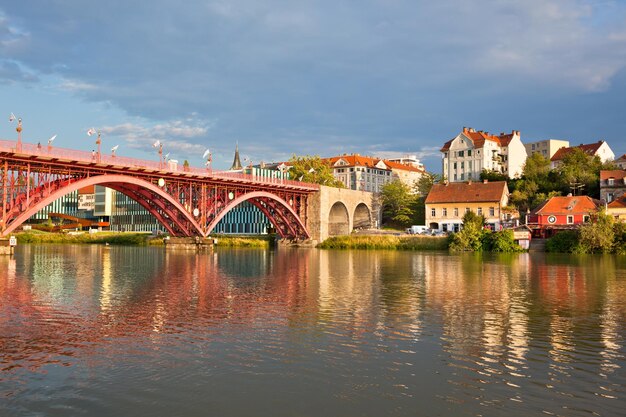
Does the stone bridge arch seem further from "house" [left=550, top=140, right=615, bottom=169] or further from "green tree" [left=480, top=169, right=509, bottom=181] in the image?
"house" [left=550, top=140, right=615, bottom=169]

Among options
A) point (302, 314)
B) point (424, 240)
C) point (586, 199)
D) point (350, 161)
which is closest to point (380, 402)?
point (302, 314)

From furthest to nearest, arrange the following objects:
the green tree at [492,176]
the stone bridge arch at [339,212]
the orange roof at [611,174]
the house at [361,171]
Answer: the house at [361,171]
the green tree at [492,176]
the stone bridge arch at [339,212]
the orange roof at [611,174]

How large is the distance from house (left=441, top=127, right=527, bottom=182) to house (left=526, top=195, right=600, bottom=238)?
2961 centimetres

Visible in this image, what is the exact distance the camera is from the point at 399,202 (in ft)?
319

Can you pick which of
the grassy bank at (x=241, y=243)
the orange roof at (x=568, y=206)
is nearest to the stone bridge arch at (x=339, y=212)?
the grassy bank at (x=241, y=243)

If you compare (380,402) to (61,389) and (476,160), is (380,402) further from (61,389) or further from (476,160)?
(476,160)

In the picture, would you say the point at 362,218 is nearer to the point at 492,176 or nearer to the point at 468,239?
the point at 492,176

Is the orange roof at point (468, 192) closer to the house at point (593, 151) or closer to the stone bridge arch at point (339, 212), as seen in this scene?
the stone bridge arch at point (339, 212)

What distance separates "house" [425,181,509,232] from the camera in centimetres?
8106

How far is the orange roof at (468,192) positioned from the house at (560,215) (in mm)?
8731

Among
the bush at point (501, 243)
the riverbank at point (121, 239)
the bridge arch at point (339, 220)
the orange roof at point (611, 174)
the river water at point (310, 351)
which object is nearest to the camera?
the river water at point (310, 351)

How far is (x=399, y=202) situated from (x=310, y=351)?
3314 inches

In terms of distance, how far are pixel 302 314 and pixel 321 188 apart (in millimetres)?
66871

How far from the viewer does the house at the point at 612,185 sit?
78444mm
